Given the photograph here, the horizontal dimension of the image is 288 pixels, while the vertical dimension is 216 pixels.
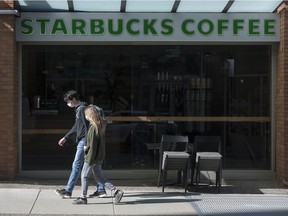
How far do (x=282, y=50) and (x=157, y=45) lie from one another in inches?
97.0

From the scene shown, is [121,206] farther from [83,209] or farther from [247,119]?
[247,119]

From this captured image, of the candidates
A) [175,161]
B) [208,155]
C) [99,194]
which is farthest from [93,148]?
[208,155]

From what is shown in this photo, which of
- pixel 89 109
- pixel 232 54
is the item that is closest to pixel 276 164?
pixel 232 54

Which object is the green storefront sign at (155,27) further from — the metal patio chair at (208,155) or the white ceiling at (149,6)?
the metal patio chair at (208,155)

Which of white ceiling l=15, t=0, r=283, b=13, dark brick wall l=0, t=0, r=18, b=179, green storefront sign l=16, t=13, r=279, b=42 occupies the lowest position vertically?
dark brick wall l=0, t=0, r=18, b=179

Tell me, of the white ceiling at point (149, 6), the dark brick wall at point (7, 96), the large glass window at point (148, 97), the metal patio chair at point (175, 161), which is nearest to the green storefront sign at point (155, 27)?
the white ceiling at point (149, 6)

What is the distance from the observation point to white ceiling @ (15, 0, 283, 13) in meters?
9.95

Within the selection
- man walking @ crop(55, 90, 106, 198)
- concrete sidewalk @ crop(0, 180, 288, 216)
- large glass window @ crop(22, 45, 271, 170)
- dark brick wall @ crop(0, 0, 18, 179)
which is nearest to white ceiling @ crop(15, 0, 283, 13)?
dark brick wall @ crop(0, 0, 18, 179)

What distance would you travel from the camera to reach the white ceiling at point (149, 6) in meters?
9.95

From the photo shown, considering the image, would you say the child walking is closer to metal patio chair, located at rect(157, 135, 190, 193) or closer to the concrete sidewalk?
the concrete sidewalk

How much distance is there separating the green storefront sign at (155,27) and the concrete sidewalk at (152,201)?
288cm

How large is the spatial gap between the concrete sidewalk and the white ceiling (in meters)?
3.38

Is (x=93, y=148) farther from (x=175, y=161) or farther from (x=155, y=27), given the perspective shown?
(x=155, y=27)

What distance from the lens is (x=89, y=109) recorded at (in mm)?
8305
